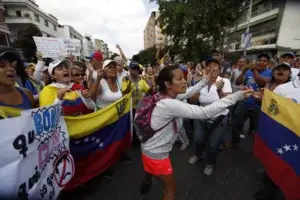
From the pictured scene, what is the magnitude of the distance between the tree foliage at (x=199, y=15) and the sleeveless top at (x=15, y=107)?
1860 cm

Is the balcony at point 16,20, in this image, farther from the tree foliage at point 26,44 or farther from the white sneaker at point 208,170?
the white sneaker at point 208,170

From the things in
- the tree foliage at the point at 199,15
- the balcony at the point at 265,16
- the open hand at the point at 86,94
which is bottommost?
the open hand at the point at 86,94

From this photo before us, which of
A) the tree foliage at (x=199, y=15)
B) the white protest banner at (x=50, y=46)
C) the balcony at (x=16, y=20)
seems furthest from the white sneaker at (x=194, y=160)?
the balcony at (x=16, y=20)

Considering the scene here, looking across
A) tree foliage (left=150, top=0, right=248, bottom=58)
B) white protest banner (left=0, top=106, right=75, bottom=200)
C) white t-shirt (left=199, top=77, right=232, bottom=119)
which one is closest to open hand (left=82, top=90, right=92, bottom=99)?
white protest banner (left=0, top=106, right=75, bottom=200)

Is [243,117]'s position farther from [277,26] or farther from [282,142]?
[277,26]

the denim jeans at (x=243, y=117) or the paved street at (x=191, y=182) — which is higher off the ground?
the denim jeans at (x=243, y=117)

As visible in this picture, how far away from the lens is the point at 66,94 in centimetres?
294

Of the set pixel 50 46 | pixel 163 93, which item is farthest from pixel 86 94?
pixel 50 46

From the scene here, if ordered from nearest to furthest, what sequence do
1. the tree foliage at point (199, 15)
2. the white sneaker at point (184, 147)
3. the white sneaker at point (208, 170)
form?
the white sneaker at point (208, 170) → the white sneaker at point (184, 147) → the tree foliage at point (199, 15)

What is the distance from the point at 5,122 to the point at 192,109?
5.32ft

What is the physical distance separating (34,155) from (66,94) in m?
1.25

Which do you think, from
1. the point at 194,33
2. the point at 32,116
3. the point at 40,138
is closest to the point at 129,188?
the point at 40,138

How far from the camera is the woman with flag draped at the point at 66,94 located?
2.61 metres

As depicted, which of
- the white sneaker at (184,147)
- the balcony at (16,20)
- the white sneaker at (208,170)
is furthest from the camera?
the balcony at (16,20)
